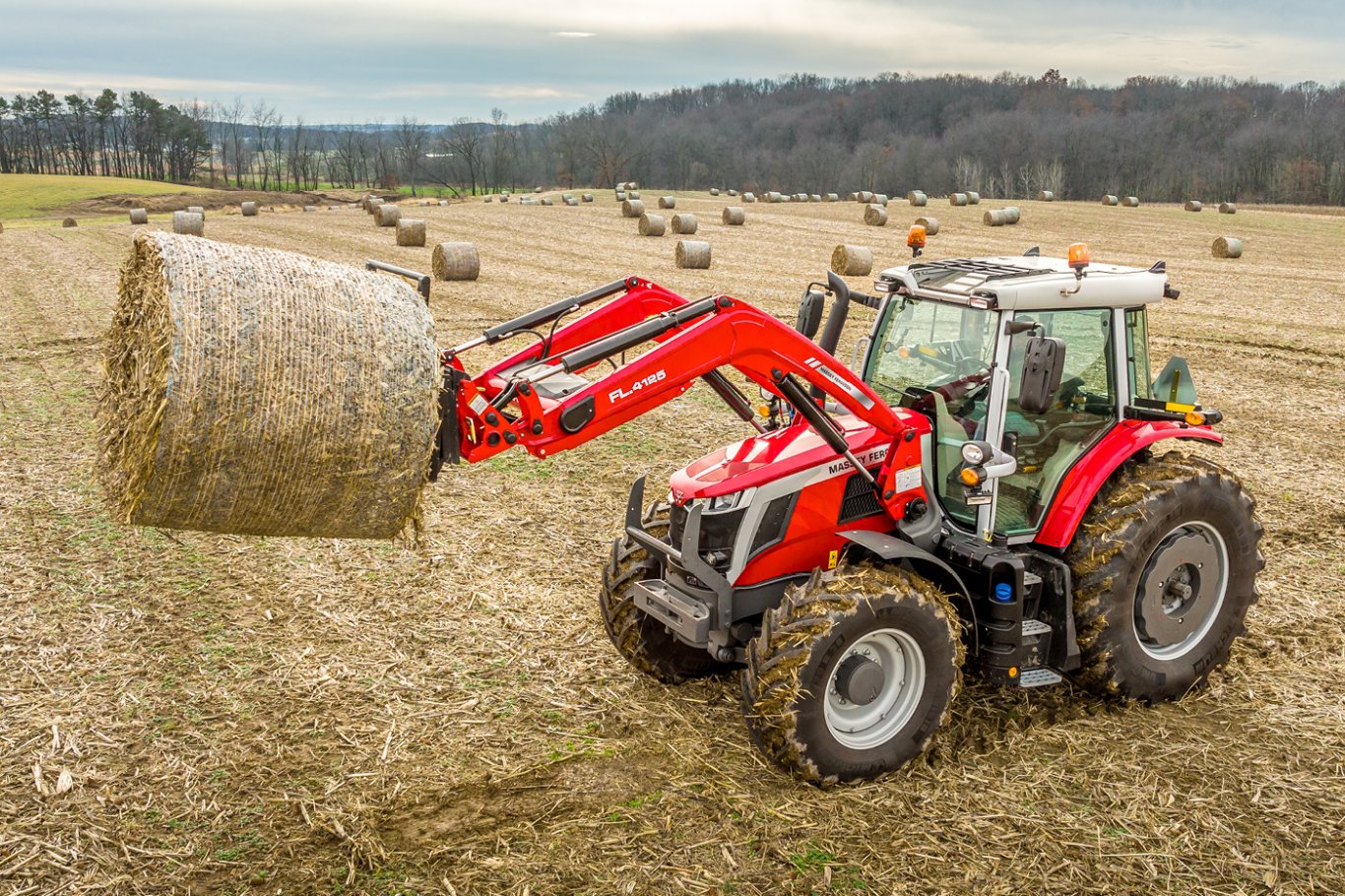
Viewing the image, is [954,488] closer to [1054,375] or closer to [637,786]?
[1054,375]

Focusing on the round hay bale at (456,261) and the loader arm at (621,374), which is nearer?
the loader arm at (621,374)

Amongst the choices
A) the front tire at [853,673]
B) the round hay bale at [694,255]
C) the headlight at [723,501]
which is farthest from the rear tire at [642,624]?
the round hay bale at [694,255]

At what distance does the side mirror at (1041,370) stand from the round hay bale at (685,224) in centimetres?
2804

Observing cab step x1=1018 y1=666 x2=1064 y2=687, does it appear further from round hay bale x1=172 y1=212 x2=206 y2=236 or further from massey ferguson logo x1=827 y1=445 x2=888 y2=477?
round hay bale x1=172 y1=212 x2=206 y2=236

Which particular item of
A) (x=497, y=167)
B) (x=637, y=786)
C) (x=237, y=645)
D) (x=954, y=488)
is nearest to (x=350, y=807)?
(x=637, y=786)

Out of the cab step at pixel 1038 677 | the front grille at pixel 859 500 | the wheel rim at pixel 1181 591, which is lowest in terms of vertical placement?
the cab step at pixel 1038 677

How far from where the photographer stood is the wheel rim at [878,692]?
5066mm

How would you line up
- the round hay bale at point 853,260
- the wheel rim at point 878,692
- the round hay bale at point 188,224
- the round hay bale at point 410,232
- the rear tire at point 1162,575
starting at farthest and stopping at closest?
1. the round hay bale at point 188,224
2. the round hay bale at point 410,232
3. the round hay bale at point 853,260
4. the rear tire at point 1162,575
5. the wheel rim at point 878,692

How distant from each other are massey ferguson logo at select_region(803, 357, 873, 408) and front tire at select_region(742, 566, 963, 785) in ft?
2.57

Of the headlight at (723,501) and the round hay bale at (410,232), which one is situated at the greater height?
the round hay bale at (410,232)

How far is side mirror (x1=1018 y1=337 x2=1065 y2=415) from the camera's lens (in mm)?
4949

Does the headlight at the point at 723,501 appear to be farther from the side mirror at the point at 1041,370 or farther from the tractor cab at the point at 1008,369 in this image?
the side mirror at the point at 1041,370

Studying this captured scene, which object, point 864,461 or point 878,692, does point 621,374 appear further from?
point 878,692

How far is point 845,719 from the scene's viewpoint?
5.15 meters
